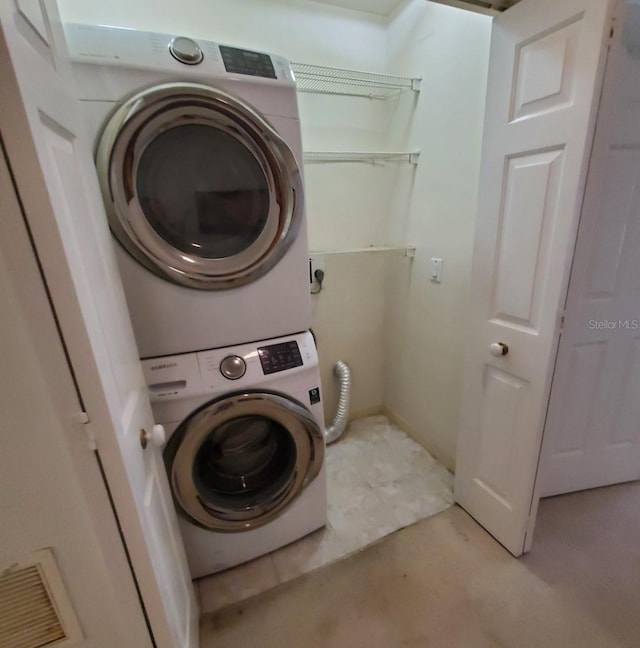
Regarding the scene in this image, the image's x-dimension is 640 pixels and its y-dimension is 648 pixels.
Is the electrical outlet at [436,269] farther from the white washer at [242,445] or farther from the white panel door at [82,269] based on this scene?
the white panel door at [82,269]

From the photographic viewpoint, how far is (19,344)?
51cm

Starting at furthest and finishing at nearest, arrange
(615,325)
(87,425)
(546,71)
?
1. (615,325)
2. (546,71)
3. (87,425)

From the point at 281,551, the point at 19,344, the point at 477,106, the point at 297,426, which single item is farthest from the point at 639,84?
the point at 281,551

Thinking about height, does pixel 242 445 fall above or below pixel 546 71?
below

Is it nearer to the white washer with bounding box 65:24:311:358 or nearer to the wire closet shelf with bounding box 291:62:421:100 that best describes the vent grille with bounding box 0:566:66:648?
the white washer with bounding box 65:24:311:358

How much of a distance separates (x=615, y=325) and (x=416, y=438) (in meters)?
1.25

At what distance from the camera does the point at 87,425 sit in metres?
0.57

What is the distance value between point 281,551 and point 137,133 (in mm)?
1708

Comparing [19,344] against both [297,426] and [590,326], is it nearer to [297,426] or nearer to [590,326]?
[297,426]

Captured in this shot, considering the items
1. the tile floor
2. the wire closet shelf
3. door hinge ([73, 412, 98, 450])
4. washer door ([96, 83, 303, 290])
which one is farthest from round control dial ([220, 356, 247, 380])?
the wire closet shelf

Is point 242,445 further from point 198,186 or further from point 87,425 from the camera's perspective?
point 198,186

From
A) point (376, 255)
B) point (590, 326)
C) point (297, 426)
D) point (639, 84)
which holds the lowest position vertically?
point (297, 426)

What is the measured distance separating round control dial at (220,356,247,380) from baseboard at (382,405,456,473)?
144 cm

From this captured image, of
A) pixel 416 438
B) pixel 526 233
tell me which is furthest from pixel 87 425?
pixel 416 438
